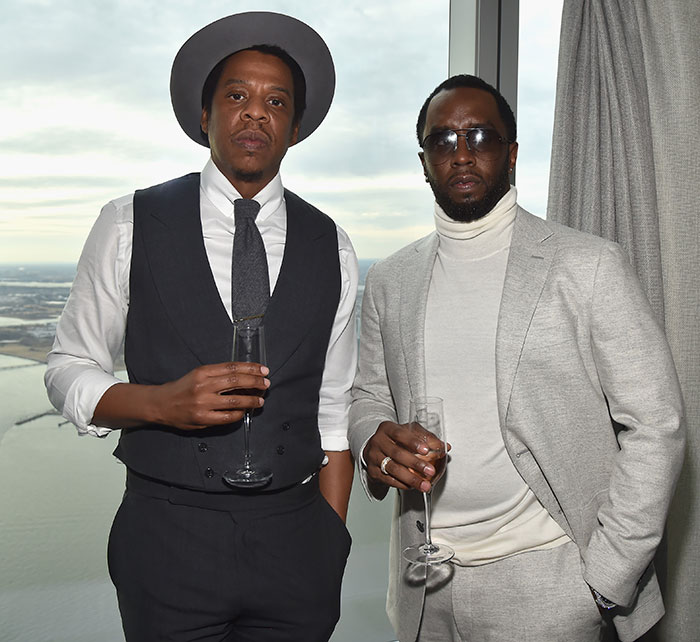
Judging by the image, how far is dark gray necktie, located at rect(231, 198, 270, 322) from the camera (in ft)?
5.60

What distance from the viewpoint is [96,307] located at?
1.72 m

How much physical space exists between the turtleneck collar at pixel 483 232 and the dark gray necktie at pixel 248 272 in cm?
46

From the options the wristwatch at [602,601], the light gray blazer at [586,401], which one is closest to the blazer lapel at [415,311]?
the light gray blazer at [586,401]

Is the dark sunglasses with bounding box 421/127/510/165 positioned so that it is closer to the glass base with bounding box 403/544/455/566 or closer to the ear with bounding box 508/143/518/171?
the ear with bounding box 508/143/518/171

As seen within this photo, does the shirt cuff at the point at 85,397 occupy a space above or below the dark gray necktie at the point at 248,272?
below

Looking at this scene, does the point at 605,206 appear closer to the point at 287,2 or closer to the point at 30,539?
the point at 287,2

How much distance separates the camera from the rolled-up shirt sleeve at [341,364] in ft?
6.28

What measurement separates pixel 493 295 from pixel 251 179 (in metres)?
0.62

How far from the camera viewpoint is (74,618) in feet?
7.72

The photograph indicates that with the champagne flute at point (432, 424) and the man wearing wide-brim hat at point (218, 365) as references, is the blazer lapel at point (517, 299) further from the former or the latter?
the man wearing wide-brim hat at point (218, 365)

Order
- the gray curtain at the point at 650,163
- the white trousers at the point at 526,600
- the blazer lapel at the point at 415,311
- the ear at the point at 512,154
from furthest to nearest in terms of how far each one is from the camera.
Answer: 1. the gray curtain at the point at 650,163
2. the ear at the point at 512,154
3. the blazer lapel at the point at 415,311
4. the white trousers at the point at 526,600

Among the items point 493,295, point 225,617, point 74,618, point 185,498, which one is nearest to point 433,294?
point 493,295

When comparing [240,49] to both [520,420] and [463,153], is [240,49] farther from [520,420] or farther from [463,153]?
[520,420]

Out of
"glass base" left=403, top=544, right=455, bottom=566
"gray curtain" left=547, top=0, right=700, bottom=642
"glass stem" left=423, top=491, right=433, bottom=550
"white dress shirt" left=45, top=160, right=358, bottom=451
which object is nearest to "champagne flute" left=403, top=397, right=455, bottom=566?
"glass stem" left=423, top=491, right=433, bottom=550
